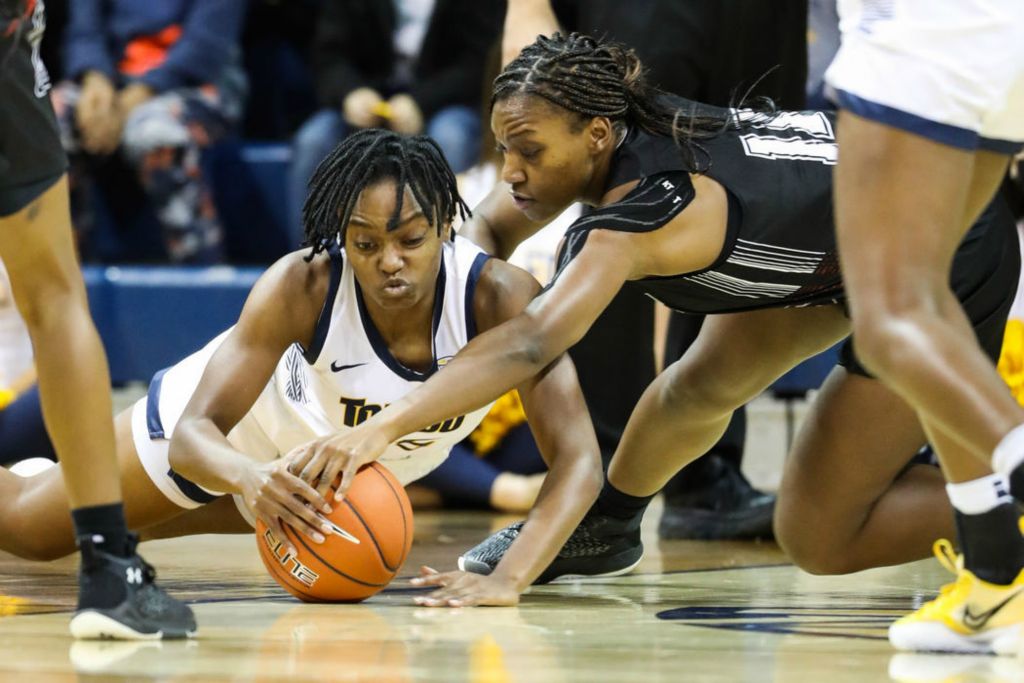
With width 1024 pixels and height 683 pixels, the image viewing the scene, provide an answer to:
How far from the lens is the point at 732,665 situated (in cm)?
253

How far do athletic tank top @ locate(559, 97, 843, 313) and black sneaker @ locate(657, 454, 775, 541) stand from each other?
5.22 ft

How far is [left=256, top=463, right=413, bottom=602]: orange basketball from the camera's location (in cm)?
317

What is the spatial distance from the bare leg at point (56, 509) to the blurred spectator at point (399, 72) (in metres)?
3.14

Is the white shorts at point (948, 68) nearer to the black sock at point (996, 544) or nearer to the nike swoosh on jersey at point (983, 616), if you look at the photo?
the black sock at point (996, 544)

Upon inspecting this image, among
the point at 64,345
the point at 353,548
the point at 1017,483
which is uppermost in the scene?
the point at 64,345

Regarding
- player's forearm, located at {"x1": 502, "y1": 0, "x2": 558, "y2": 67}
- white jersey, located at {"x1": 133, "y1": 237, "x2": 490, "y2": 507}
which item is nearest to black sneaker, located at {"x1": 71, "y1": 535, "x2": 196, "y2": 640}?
white jersey, located at {"x1": 133, "y1": 237, "x2": 490, "y2": 507}

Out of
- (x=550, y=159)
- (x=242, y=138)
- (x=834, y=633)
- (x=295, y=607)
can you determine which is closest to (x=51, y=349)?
(x=295, y=607)

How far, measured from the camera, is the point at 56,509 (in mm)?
3795

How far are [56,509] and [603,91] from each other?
1636 millimetres

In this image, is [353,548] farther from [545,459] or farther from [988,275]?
[988,275]

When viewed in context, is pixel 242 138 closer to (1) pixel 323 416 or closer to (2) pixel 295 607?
(1) pixel 323 416

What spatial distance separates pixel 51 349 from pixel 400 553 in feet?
2.88

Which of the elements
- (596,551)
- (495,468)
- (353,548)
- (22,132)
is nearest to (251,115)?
(495,468)

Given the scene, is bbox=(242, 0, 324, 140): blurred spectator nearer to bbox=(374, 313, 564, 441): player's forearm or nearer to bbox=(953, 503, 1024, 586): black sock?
bbox=(374, 313, 564, 441): player's forearm
